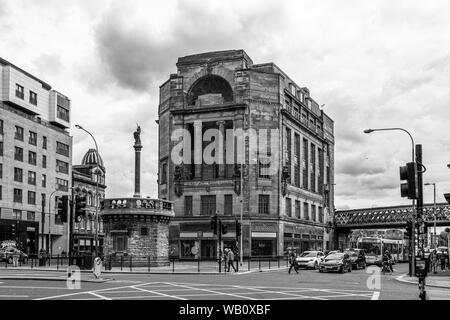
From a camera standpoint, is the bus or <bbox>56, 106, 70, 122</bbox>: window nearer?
the bus

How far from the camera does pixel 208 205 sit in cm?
6881

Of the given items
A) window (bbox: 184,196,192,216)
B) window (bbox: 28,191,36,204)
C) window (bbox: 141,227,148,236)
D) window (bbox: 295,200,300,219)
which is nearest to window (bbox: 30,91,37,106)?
window (bbox: 28,191,36,204)

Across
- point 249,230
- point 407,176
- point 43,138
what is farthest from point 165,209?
point 43,138

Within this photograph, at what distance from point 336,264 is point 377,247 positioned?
24384 mm

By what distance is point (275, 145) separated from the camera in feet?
224

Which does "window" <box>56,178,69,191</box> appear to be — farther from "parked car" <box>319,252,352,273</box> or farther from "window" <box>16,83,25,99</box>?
"parked car" <box>319,252,352,273</box>

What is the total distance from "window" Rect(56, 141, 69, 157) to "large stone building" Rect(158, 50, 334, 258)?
24.5 m

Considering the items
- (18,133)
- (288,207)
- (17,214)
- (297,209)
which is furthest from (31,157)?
(297,209)

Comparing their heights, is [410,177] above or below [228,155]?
below

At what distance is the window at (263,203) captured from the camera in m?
67.6

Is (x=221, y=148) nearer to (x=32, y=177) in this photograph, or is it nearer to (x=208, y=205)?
(x=208, y=205)

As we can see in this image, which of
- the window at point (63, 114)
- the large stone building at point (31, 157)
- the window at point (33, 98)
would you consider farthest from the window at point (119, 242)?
the window at point (63, 114)

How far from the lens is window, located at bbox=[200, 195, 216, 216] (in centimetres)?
6838

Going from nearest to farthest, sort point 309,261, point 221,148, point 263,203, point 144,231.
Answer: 1. point 309,261
2. point 144,231
3. point 263,203
4. point 221,148
